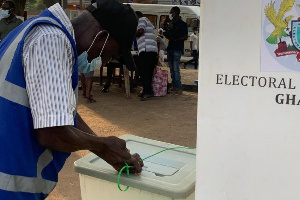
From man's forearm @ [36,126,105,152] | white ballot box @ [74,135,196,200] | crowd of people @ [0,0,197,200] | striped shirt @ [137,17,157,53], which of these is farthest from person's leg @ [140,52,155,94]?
A: man's forearm @ [36,126,105,152]

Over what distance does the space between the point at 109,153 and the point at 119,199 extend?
333 millimetres

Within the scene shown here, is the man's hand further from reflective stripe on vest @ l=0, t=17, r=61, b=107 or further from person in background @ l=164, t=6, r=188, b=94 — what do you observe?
person in background @ l=164, t=6, r=188, b=94

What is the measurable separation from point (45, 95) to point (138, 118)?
487cm

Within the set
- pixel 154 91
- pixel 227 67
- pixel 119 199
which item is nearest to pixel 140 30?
pixel 154 91

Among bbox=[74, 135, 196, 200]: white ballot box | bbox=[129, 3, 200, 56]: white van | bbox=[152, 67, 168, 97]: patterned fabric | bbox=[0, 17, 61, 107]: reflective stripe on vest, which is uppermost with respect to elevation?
bbox=[129, 3, 200, 56]: white van

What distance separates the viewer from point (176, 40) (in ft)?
25.0

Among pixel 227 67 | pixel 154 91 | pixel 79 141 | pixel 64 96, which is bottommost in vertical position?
pixel 154 91

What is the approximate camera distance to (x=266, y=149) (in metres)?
1.28

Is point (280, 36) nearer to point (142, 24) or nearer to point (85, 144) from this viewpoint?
point (85, 144)

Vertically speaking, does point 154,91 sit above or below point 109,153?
below

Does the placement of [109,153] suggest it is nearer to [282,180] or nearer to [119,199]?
[119,199]

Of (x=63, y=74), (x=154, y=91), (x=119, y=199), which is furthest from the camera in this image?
(x=154, y=91)

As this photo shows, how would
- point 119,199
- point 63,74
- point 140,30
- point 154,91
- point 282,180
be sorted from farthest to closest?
point 154,91, point 140,30, point 119,199, point 63,74, point 282,180

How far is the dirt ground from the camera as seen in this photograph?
16.6 ft
